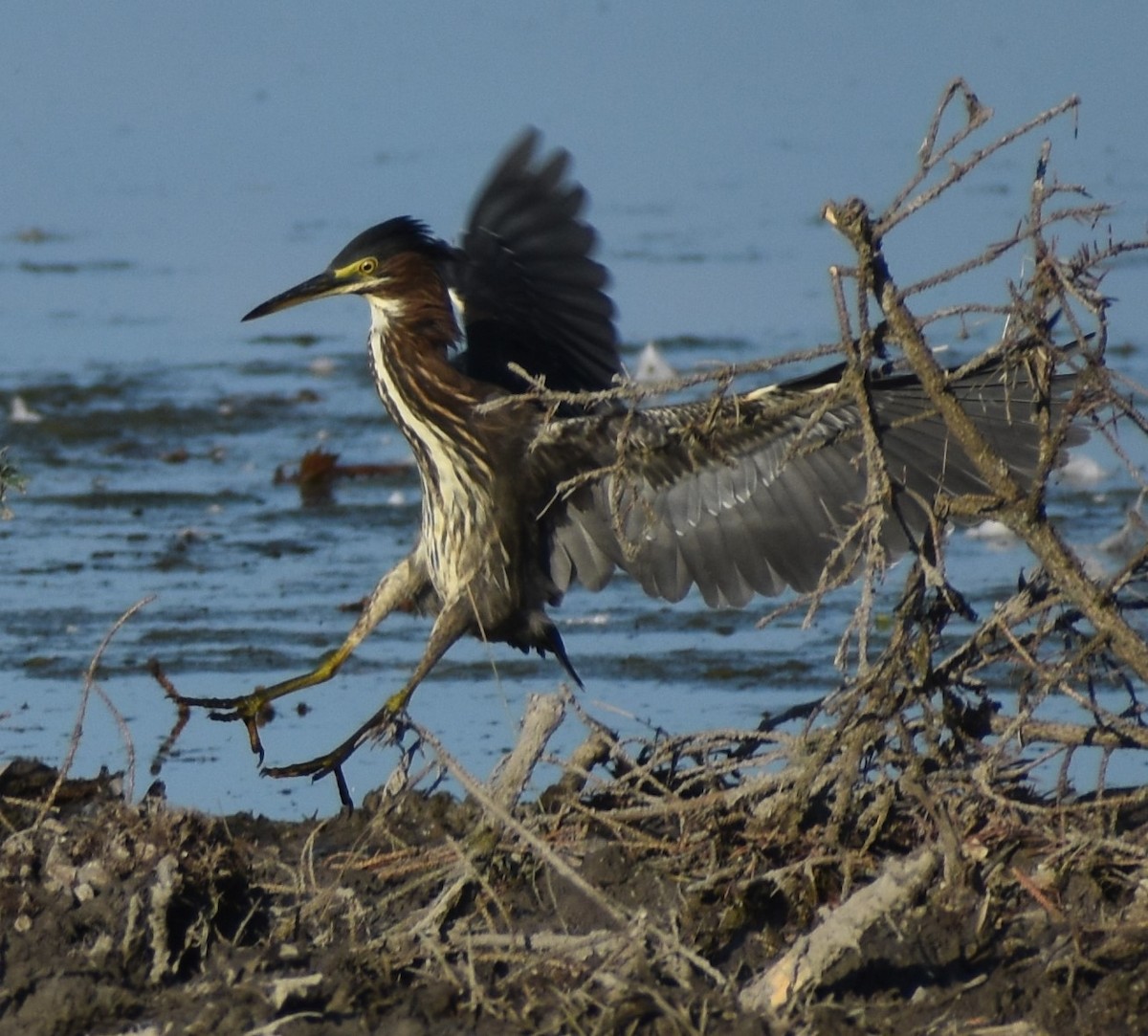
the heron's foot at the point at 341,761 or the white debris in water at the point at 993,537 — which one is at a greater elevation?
the white debris in water at the point at 993,537

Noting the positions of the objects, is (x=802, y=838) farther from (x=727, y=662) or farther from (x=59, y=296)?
(x=59, y=296)

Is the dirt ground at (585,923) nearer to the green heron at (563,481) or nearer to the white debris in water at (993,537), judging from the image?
the green heron at (563,481)

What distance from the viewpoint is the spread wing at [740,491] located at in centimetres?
525

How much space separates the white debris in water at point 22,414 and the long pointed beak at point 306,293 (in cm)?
414

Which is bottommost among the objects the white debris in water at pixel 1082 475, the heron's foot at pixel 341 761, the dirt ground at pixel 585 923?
the dirt ground at pixel 585 923

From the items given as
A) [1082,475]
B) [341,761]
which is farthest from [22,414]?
[341,761]

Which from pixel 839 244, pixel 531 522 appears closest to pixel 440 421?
pixel 531 522

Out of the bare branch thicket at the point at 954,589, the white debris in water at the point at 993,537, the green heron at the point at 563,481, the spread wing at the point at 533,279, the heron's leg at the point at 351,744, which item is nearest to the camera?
the bare branch thicket at the point at 954,589

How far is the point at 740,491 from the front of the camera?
5.48 meters

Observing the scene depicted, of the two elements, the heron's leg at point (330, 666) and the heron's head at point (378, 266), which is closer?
the heron's leg at point (330, 666)

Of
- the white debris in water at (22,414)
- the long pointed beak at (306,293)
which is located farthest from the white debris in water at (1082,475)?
the white debris in water at (22,414)

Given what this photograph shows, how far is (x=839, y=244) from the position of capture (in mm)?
12703

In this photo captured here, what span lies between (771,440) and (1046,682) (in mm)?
1662

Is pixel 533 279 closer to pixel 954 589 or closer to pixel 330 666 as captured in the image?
pixel 330 666
